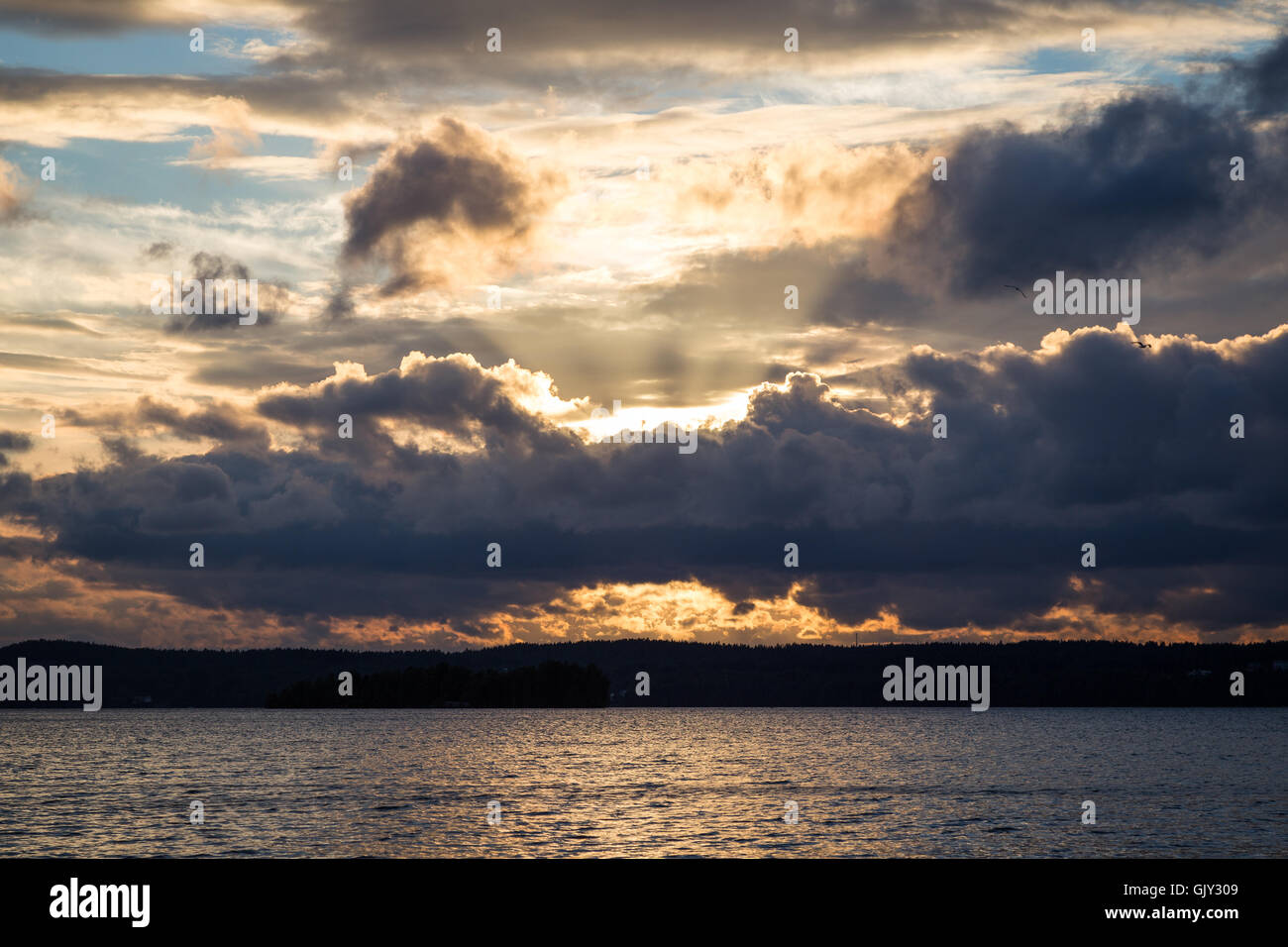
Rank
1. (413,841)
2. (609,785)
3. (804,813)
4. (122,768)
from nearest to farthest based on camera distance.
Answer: (413,841)
(804,813)
(609,785)
(122,768)

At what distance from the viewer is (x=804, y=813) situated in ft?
283

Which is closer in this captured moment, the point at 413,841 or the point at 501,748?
the point at 413,841
